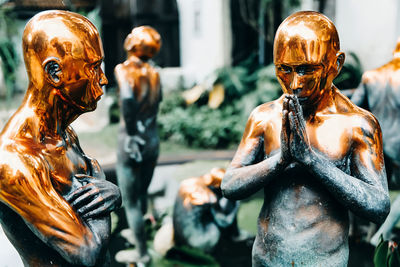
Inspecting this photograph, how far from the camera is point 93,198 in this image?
1700 millimetres

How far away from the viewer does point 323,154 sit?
74.4 inches

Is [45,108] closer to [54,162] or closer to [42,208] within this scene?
[54,162]

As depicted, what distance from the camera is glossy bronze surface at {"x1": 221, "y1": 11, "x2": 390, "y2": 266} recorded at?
70.0 inches

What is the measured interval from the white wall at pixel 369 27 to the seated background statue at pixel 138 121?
5.15 m

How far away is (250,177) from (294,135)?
0.30 meters

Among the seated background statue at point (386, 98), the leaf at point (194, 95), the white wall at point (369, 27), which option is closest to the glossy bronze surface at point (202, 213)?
the seated background statue at point (386, 98)

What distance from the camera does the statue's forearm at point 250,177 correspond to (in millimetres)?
1820

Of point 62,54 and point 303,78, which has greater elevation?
point 62,54

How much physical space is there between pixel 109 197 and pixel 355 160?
1046mm

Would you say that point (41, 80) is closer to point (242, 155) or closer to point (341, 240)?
point (242, 155)

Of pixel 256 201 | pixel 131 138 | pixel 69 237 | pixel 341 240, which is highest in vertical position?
pixel 69 237

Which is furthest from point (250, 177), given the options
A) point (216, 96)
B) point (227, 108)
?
point (216, 96)

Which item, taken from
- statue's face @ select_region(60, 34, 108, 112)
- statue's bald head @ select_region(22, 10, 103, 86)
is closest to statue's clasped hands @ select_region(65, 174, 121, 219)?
statue's face @ select_region(60, 34, 108, 112)

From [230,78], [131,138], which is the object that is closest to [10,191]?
[131,138]
